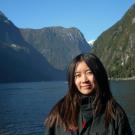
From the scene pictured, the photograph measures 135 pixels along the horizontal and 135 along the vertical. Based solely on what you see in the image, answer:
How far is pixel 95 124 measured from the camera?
18.1 ft

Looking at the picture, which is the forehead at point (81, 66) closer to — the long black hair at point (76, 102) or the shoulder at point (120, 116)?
the long black hair at point (76, 102)

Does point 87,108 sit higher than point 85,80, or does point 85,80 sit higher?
point 85,80

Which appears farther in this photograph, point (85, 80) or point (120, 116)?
point (85, 80)

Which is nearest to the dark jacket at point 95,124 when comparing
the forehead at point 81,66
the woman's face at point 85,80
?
the woman's face at point 85,80

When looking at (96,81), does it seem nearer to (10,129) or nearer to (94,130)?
(94,130)

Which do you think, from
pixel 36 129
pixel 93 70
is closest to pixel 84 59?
pixel 93 70

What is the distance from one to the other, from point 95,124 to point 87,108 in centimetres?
22

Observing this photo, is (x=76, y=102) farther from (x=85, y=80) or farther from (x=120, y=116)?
(x=120, y=116)

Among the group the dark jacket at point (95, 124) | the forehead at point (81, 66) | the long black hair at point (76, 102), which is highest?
the forehead at point (81, 66)

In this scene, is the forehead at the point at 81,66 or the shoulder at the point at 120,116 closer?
the shoulder at the point at 120,116

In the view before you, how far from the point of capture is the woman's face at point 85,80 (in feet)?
18.5

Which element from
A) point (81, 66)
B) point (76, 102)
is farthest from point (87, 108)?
point (81, 66)

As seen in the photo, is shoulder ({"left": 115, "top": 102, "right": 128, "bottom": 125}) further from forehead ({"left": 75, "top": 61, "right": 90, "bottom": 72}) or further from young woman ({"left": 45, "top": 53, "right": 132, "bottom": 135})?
forehead ({"left": 75, "top": 61, "right": 90, "bottom": 72})

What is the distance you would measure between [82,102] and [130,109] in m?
77.7
